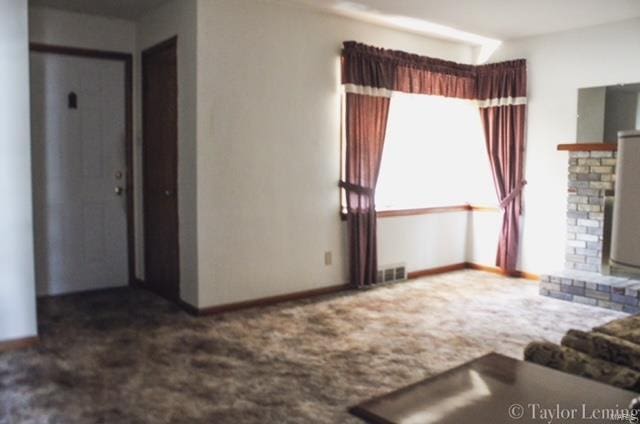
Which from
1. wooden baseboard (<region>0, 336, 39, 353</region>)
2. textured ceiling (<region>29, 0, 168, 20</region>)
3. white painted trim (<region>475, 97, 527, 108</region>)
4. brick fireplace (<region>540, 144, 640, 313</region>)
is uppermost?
textured ceiling (<region>29, 0, 168, 20</region>)

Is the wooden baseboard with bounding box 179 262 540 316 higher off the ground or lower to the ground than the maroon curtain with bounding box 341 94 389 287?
lower

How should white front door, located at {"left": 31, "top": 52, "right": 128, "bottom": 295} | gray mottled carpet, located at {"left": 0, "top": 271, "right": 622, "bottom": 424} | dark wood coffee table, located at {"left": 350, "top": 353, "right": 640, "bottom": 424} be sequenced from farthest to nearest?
white front door, located at {"left": 31, "top": 52, "right": 128, "bottom": 295} < gray mottled carpet, located at {"left": 0, "top": 271, "right": 622, "bottom": 424} < dark wood coffee table, located at {"left": 350, "top": 353, "right": 640, "bottom": 424}

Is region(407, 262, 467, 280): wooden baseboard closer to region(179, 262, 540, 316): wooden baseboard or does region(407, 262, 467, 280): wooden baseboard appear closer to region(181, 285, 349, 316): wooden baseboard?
region(179, 262, 540, 316): wooden baseboard

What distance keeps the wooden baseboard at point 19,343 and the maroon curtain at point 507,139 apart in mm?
4312

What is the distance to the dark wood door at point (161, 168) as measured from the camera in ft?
14.7

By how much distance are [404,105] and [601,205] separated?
2.02 meters

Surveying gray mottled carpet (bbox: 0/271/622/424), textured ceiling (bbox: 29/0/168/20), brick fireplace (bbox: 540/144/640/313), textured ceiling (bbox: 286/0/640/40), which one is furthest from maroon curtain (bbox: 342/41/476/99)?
gray mottled carpet (bbox: 0/271/622/424)

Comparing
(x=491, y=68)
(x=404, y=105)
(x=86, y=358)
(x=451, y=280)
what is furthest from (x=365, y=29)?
(x=86, y=358)

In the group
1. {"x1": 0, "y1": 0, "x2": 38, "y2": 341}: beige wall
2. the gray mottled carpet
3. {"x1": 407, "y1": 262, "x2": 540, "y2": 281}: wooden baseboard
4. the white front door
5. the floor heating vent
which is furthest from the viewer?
{"x1": 407, "y1": 262, "x2": 540, "y2": 281}: wooden baseboard

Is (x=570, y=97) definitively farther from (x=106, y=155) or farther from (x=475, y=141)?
(x=106, y=155)

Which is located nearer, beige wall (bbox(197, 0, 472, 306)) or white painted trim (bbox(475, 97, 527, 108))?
beige wall (bbox(197, 0, 472, 306))

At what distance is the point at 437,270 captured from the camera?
589 centimetres

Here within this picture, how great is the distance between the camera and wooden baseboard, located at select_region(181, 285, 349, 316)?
420cm

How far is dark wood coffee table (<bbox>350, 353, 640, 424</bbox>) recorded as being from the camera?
1.29 meters
